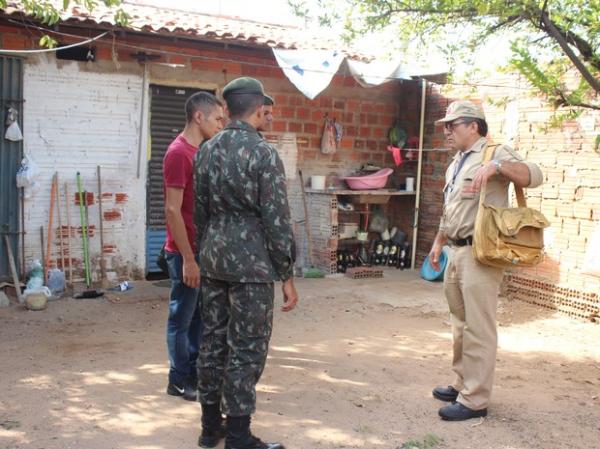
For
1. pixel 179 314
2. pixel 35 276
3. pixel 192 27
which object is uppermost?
pixel 192 27

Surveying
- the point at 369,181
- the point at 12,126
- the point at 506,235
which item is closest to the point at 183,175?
the point at 506,235

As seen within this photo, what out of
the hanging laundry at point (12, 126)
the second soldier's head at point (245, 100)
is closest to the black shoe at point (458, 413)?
the second soldier's head at point (245, 100)

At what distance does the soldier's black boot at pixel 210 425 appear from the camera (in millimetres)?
3211

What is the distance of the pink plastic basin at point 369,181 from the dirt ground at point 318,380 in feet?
7.29

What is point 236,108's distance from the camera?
307 cm

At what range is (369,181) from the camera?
339 inches

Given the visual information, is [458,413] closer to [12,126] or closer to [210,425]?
[210,425]

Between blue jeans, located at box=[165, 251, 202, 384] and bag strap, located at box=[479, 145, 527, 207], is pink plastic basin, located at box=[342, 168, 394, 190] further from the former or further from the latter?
blue jeans, located at box=[165, 251, 202, 384]

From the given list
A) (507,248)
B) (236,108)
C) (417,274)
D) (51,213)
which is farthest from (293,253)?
(417,274)

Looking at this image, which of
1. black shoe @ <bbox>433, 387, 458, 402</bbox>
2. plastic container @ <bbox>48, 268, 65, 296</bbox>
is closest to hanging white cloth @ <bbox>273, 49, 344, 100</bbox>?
plastic container @ <bbox>48, 268, 65, 296</bbox>

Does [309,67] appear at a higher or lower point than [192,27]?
lower

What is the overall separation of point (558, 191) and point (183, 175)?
465 cm

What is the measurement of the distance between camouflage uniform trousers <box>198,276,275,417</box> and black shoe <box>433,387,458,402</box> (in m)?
1.50

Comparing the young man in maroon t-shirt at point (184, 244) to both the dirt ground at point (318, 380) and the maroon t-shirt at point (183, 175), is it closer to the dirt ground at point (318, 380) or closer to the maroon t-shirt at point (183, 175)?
the maroon t-shirt at point (183, 175)
